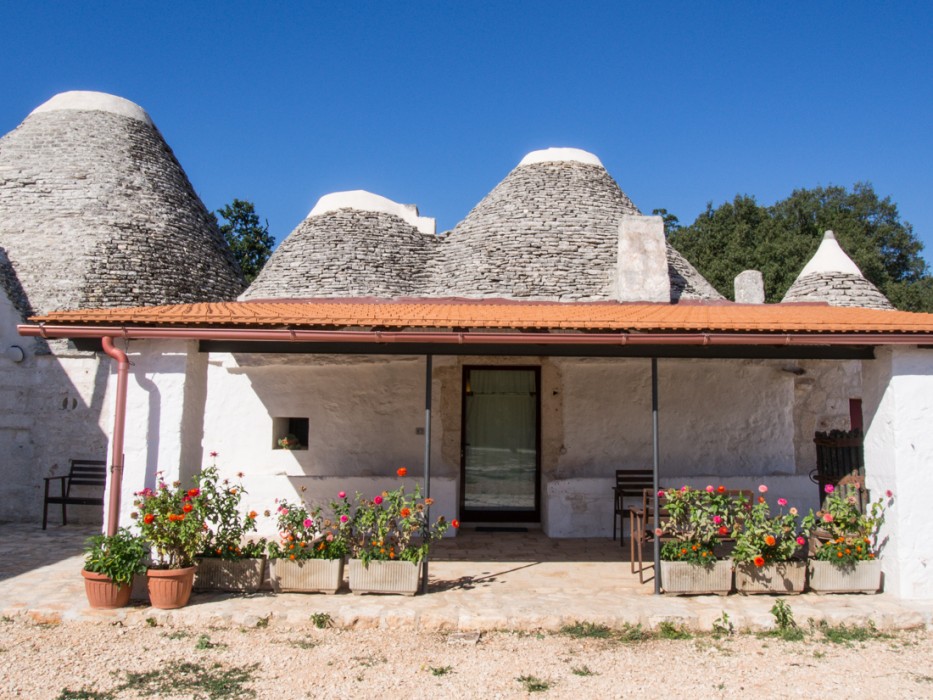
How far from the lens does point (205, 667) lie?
4246 millimetres

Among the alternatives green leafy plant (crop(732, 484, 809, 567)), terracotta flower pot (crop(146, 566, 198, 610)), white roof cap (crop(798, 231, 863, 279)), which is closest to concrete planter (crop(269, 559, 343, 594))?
terracotta flower pot (crop(146, 566, 198, 610))

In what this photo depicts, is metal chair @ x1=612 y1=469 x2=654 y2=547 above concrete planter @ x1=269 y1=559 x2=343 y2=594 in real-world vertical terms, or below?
above

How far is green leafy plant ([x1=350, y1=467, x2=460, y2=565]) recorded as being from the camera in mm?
5488

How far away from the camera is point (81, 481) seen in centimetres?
965

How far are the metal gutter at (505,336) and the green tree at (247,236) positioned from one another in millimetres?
22830

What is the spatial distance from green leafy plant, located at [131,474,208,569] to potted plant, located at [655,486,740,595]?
11.8 feet

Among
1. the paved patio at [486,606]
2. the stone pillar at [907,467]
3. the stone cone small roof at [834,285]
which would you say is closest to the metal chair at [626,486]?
the paved patio at [486,606]

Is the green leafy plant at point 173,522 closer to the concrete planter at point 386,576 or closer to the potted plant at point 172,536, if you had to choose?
the potted plant at point 172,536

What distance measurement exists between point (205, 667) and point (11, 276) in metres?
9.61

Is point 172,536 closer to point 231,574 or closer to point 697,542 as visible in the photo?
point 231,574

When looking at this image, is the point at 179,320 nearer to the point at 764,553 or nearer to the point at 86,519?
the point at 764,553

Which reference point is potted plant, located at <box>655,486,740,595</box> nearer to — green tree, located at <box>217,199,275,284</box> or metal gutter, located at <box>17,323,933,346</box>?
metal gutter, located at <box>17,323,933,346</box>

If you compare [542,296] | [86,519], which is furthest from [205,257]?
[542,296]

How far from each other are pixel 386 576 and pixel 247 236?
80.4ft
